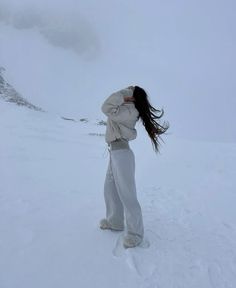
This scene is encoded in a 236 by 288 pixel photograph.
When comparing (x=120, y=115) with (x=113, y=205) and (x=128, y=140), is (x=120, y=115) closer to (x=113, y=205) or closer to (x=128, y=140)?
(x=128, y=140)

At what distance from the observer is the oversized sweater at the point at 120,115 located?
4234 millimetres

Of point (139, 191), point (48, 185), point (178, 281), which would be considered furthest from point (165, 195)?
point (178, 281)

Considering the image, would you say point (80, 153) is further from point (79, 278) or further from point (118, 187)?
point (79, 278)

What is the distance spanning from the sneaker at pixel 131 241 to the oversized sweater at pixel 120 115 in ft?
3.78

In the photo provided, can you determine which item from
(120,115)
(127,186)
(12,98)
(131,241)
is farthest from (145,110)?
(12,98)

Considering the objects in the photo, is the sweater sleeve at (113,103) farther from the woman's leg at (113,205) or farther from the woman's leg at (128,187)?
the woman's leg at (113,205)

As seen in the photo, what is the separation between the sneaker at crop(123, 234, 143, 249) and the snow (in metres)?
0.07

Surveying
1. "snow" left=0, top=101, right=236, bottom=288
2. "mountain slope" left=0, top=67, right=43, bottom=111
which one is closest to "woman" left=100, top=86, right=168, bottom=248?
"snow" left=0, top=101, right=236, bottom=288

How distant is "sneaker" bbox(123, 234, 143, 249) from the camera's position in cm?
436

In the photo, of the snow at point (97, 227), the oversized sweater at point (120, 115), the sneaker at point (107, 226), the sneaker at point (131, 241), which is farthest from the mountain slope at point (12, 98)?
the sneaker at point (131, 241)

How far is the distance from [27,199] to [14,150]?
156 inches

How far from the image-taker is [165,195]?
22.4ft

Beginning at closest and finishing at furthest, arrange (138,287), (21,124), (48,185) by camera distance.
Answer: (138,287) < (48,185) < (21,124)

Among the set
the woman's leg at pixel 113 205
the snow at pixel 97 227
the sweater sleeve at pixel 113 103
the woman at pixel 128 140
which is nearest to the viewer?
the snow at pixel 97 227
